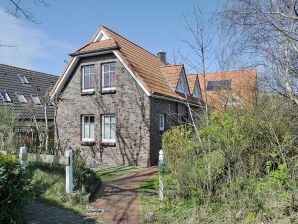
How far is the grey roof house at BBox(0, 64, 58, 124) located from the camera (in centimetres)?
2764

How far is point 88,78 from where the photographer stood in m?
21.0

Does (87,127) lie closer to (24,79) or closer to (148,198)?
(148,198)

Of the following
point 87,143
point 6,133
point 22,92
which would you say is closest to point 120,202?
point 6,133

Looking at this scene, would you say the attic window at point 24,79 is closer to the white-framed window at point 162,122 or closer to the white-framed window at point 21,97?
the white-framed window at point 21,97

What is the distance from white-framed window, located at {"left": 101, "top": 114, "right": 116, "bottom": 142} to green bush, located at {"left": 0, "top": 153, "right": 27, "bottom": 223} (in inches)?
513

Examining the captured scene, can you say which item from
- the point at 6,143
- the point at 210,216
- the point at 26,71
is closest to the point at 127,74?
the point at 6,143

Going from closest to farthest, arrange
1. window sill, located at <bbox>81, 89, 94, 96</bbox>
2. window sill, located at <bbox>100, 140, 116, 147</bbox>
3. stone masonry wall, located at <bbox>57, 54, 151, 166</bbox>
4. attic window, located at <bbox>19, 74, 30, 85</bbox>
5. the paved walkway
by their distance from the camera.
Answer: the paved walkway
stone masonry wall, located at <bbox>57, 54, 151, 166</bbox>
window sill, located at <bbox>100, 140, 116, 147</bbox>
window sill, located at <bbox>81, 89, 94, 96</bbox>
attic window, located at <bbox>19, 74, 30, 85</bbox>

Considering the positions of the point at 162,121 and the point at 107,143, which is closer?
the point at 107,143

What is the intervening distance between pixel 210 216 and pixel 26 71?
2903cm

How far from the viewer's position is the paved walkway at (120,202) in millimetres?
8773

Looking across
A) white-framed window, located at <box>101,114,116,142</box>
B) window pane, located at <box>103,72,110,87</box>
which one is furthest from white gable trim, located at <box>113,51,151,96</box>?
white-framed window, located at <box>101,114,116,142</box>

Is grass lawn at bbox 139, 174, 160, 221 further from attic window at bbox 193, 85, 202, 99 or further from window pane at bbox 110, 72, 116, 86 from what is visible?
attic window at bbox 193, 85, 202, 99

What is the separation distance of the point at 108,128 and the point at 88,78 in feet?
11.1

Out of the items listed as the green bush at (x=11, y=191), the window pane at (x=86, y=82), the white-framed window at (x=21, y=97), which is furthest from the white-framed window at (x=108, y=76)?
the green bush at (x=11, y=191)
